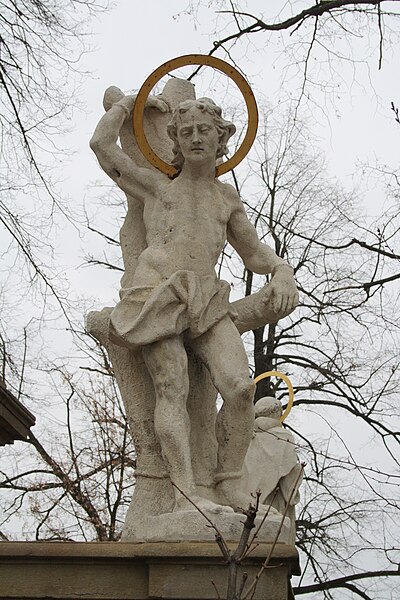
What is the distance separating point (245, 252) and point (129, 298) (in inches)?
36.2

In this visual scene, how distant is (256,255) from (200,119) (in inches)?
36.1

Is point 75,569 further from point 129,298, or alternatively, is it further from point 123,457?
point 123,457

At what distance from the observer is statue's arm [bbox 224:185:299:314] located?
20.5 ft

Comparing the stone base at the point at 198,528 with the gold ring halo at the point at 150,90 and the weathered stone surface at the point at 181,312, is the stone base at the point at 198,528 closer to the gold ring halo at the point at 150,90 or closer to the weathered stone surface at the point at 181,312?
the weathered stone surface at the point at 181,312

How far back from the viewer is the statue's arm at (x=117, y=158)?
6.36m

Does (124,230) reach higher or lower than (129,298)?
higher

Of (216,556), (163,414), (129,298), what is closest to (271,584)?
(216,556)

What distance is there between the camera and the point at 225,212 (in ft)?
21.0

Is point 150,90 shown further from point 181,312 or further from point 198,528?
point 198,528

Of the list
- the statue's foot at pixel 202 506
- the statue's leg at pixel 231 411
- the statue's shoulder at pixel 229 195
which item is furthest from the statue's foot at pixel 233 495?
the statue's shoulder at pixel 229 195

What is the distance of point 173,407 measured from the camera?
5844mm

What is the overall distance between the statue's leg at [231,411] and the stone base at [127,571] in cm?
66

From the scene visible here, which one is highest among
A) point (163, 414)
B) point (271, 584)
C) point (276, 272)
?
point (276, 272)

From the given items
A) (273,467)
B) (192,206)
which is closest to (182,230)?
(192,206)
